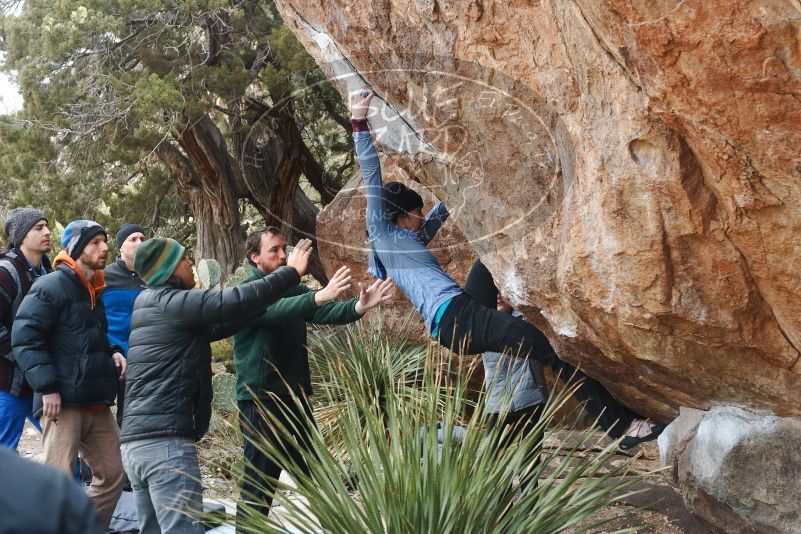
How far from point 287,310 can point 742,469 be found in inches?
84.8

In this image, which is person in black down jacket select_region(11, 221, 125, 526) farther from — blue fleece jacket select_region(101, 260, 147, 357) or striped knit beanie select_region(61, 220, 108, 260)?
blue fleece jacket select_region(101, 260, 147, 357)

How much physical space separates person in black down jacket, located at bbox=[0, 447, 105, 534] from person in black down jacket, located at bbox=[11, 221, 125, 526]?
367 centimetres

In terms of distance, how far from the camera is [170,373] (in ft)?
13.5

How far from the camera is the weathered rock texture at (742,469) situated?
12.3 ft

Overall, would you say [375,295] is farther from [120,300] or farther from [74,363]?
[120,300]

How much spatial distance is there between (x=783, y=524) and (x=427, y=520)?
151 centimetres

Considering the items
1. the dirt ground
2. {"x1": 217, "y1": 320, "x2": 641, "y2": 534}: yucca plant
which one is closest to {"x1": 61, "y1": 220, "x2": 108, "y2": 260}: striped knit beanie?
the dirt ground

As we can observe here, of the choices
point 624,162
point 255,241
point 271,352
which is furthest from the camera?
point 255,241

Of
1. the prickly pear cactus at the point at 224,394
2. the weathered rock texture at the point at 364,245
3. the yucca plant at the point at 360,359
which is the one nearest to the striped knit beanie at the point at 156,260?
the yucca plant at the point at 360,359

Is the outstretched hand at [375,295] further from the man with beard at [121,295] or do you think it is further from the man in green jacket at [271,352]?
the man with beard at [121,295]

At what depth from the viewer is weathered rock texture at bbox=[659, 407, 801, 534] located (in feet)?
12.3

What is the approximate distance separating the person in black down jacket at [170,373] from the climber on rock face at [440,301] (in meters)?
0.72

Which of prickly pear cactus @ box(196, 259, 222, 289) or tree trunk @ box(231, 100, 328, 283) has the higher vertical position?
tree trunk @ box(231, 100, 328, 283)

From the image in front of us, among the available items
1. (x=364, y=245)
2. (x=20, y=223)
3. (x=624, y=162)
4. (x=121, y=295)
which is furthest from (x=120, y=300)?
(x=624, y=162)
